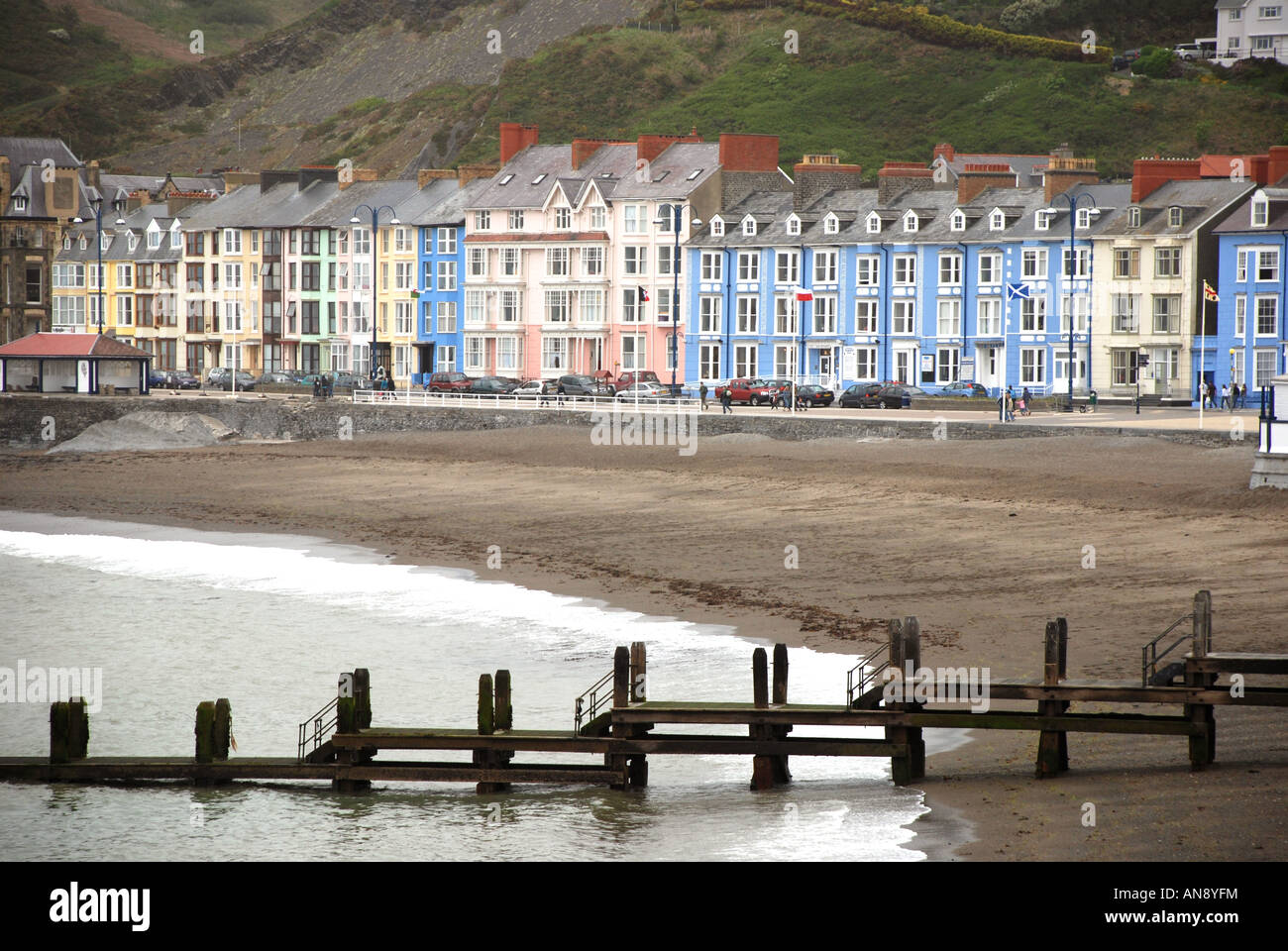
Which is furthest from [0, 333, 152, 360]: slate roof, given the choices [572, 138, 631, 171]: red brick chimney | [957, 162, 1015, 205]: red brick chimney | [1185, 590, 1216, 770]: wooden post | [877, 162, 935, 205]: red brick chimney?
[1185, 590, 1216, 770]: wooden post

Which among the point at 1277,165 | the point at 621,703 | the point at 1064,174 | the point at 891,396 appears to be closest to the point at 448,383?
the point at 891,396

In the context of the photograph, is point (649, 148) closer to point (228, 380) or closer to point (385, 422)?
point (385, 422)

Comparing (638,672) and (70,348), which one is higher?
(70,348)

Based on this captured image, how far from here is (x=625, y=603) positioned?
30.9 metres

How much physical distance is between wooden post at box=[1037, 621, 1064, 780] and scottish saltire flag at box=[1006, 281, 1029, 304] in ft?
151

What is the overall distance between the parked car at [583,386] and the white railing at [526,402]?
864 mm

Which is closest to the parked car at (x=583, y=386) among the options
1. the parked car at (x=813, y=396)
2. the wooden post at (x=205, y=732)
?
the parked car at (x=813, y=396)

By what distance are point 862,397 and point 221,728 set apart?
48294 mm

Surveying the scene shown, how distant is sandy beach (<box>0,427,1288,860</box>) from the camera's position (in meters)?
17.9

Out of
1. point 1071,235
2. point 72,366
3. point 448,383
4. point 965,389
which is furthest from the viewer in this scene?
point 72,366

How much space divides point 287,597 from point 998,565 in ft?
44.5

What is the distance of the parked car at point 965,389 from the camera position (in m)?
70.4

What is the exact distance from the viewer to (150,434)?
2926 inches
